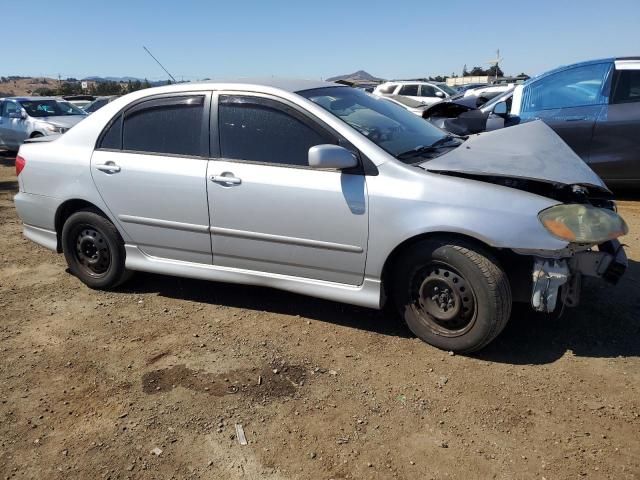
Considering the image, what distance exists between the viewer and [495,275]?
310cm

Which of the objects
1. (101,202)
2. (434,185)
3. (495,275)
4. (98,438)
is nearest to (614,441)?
(495,275)

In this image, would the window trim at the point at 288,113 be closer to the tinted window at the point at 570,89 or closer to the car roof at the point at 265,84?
the car roof at the point at 265,84

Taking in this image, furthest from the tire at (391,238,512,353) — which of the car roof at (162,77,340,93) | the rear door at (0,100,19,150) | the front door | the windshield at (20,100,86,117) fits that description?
the rear door at (0,100,19,150)

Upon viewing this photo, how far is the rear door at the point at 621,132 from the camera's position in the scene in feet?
21.1

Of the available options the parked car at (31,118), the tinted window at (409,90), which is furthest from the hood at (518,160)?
the tinted window at (409,90)

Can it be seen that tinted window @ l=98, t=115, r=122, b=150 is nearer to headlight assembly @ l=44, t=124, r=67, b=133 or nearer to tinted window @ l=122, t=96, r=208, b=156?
tinted window @ l=122, t=96, r=208, b=156

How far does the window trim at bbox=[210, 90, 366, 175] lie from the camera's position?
134 inches

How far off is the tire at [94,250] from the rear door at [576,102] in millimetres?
5219

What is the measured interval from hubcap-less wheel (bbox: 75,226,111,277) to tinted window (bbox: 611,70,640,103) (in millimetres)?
5941

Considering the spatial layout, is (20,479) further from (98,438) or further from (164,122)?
(164,122)

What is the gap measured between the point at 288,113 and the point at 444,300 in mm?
1566

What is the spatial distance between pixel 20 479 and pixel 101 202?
2.24 metres

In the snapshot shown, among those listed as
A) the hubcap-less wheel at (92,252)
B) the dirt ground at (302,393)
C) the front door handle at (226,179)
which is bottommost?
the dirt ground at (302,393)

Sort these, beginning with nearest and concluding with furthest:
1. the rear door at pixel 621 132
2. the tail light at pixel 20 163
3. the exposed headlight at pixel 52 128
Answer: the tail light at pixel 20 163, the rear door at pixel 621 132, the exposed headlight at pixel 52 128
